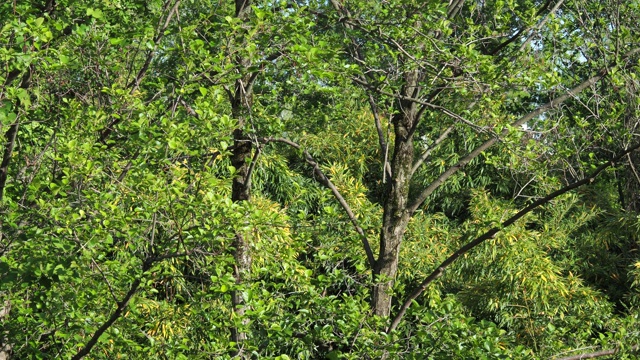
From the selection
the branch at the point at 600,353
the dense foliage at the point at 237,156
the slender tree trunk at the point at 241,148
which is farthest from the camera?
the slender tree trunk at the point at 241,148

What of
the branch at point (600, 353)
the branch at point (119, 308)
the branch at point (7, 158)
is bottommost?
the branch at point (119, 308)

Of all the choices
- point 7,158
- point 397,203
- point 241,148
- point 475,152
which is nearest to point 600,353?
point 475,152

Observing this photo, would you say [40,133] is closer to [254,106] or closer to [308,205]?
[254,106]

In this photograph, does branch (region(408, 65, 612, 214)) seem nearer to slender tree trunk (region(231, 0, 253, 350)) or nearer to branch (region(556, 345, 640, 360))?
slender tree trunk (region(231, 0, 253, 350))

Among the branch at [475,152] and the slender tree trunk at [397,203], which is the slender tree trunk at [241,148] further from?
the branch at [475,152]

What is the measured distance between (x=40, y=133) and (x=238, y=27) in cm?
172

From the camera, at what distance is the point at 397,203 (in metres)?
5.79

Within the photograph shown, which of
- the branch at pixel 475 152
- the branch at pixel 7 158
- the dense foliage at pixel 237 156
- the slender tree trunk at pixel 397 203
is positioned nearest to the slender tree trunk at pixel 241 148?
the dense foliage at pixel 237 156

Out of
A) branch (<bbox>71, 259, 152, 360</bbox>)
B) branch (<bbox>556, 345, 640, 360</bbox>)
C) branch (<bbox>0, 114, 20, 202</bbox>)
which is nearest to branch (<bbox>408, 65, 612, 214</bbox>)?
branch (<bbox>556, 345, 640, 360</bbox>)

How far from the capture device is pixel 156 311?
5270 millimetres

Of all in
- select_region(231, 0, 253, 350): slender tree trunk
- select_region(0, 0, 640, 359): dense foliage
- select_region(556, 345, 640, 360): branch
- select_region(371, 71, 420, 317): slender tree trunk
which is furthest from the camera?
select_region(371, 71, 420, 317): slender tree trunk

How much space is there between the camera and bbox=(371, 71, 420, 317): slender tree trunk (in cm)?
560

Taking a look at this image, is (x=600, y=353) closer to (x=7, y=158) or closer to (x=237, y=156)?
(x=237, y=156)

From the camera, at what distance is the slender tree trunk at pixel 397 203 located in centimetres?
560
